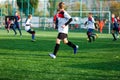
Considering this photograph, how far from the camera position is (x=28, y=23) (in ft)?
87.8

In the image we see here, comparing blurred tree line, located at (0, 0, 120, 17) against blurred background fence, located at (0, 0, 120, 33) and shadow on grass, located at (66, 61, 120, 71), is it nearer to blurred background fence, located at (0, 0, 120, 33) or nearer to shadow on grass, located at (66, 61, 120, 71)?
blurred background fence, located at (0, 0, 120, 33)

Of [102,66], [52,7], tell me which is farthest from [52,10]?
[102,66]

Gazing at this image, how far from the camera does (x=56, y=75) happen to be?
29.9 ft

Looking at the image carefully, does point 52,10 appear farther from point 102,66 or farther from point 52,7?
point 102,66

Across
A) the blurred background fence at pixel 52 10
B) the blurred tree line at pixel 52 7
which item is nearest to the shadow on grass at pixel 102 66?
the blurred background fence at pixel 52 10

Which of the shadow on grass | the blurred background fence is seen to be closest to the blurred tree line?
the blurred background fence

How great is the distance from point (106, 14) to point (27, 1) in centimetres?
1288

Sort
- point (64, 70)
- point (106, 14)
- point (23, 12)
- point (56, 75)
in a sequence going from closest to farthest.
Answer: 1. point (56, 75)
2. point (64, 70)
3. point (106, 14)
4. point (23, 12)

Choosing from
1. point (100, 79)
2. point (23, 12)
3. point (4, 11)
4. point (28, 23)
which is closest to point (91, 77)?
point (100, 79)

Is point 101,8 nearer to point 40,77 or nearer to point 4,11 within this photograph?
point 4,11

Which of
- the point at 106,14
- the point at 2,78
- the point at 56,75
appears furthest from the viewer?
the point at 106,14

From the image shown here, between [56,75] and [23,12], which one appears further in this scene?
[23,12]

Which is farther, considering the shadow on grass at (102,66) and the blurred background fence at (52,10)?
the blurred background fence at (52,10)

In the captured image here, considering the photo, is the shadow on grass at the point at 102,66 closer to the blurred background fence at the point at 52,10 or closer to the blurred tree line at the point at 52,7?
the blurred background fence at the point at 52,10
